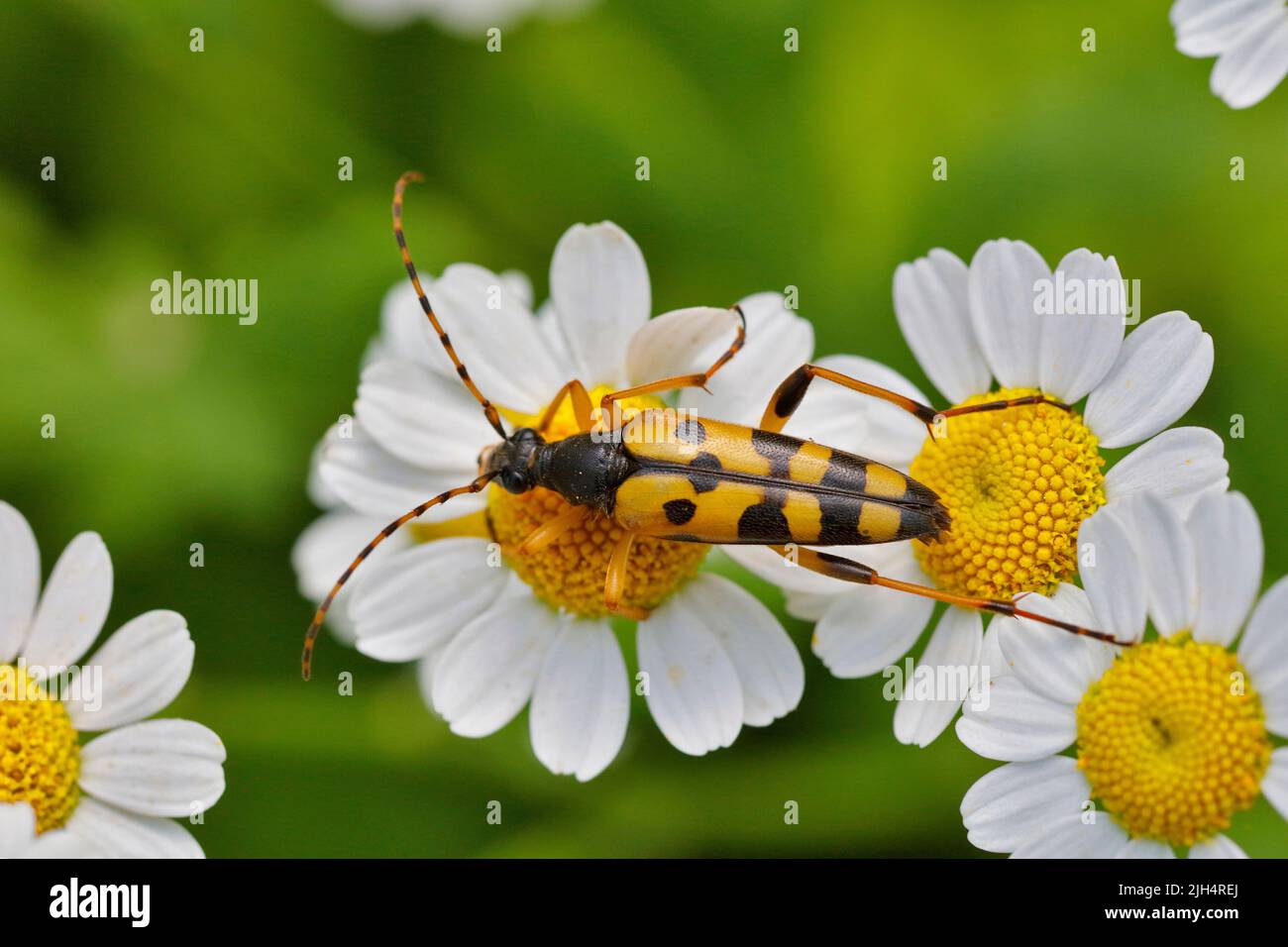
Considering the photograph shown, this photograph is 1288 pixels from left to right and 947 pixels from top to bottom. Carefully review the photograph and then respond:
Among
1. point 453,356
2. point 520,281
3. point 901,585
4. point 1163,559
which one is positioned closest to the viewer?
point 1163,559

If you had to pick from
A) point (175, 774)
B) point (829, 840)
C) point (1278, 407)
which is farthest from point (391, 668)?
point (1278, 407)

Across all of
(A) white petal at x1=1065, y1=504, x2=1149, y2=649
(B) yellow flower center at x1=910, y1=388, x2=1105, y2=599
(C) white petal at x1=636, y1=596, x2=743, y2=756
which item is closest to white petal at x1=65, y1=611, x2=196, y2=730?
(C) white petal at x1=636, y1=596, x2=743, y2=756

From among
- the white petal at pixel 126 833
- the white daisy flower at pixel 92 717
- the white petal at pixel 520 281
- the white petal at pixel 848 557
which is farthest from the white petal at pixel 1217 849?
the white petal at pixel 520 281

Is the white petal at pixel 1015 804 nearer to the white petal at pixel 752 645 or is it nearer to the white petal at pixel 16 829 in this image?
the white petal at pixel 752 645

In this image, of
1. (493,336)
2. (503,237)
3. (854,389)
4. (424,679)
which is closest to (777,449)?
(854,389)

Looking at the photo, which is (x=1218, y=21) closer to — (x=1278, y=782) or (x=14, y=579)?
(x=1278, y=782)

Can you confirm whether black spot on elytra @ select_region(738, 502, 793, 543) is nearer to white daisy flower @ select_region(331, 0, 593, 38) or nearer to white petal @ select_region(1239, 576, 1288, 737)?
white petal @ select_region(1239, 576, 1288, 737)
